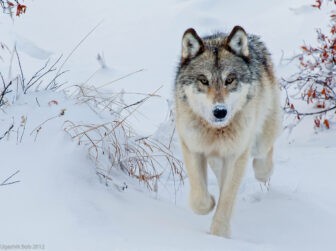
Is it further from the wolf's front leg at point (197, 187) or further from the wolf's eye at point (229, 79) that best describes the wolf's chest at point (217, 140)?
the wolf's eye at point (229, 79)

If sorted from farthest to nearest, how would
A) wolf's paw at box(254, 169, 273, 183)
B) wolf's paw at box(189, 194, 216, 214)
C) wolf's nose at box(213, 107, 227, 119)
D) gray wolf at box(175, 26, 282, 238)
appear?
wolf's paw at box(254, 169, 273, 183), wolf's paw at box(189, 194, 216, 214), gray wolf at box(175, 26, 282, 238), wolf's nose at box(213, 107, 227, 119)

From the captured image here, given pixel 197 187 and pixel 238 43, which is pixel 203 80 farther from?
pixel 197 187

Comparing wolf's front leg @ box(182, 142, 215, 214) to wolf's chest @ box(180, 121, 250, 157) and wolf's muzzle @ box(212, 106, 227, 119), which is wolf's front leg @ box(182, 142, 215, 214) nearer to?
wolf's chest @ box(180, 121, 250, 157)

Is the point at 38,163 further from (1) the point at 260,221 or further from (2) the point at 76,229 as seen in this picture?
(1) the point at 260,221

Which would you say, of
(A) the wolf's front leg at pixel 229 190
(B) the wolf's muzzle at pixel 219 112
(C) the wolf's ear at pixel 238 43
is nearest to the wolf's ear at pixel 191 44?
(C) the wolf's ear at pixel 238 43

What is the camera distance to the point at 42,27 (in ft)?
42.2

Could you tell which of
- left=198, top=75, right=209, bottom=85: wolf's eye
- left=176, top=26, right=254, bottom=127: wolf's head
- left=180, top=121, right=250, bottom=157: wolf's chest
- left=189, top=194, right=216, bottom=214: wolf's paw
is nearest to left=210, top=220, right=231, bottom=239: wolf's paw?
left=189, top=194, right=216, bottom=214: wolf's paw

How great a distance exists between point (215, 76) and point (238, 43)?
0.43m

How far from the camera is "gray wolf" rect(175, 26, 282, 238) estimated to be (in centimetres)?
377

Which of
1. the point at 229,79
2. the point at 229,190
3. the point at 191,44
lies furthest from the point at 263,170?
the point at 191,44

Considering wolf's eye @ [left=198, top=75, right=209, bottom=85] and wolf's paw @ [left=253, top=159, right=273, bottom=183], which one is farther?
wolf's paw @ [left=253, top=159, right=273, bottom=183]

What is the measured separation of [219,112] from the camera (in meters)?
3.61

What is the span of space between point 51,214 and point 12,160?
0.68 m

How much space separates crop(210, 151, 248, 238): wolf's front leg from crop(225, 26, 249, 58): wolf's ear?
2.75 feet
